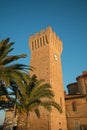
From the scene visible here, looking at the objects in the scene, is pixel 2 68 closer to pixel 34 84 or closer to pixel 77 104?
pixel 34 84

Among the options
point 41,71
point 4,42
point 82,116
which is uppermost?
point 41,71

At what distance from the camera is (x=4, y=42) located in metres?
12.6

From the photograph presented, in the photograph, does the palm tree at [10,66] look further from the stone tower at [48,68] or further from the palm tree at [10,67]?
the stone tower at [48,68]

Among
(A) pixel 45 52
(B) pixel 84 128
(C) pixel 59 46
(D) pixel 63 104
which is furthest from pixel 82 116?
(C) pixel 59 46

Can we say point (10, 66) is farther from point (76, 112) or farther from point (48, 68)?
point (76, 112)

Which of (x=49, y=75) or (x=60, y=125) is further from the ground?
(x=49, y=75)

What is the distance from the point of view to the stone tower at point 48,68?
23834 mm

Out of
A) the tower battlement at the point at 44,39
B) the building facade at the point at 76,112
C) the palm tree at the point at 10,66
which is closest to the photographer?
the palm tree at the point at 10,66

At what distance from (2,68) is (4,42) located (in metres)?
2.60

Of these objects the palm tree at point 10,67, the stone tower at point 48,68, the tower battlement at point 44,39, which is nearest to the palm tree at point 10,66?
the palm tree at point 10,67

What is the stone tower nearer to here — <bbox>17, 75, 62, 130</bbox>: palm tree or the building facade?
the building facade

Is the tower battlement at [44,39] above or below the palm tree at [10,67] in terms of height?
above

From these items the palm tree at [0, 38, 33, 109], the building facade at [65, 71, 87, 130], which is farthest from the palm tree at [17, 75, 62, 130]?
the building facade at [65, 71, 87, 130]

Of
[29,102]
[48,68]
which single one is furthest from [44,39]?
[29,102]
